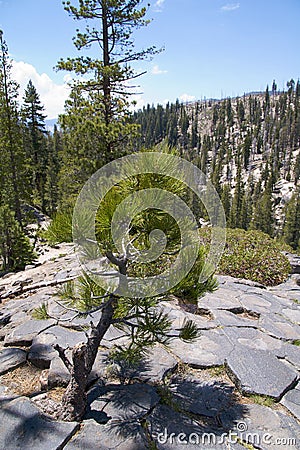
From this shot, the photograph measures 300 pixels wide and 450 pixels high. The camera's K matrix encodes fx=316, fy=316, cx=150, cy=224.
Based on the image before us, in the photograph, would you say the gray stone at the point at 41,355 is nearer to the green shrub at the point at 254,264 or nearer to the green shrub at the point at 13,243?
the green shrub at the point at 254,264

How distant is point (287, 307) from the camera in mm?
4715

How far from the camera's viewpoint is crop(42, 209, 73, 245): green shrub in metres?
1.85

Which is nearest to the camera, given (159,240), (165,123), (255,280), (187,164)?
(187,164)

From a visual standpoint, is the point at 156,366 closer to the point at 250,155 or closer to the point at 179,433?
the point at 179,433

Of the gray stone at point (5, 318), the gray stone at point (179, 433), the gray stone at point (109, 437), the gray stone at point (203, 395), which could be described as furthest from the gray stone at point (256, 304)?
the gray stone at point (5, 318)

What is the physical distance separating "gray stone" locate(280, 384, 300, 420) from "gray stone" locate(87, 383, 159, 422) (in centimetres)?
99

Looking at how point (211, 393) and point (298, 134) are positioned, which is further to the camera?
point (298, 134)

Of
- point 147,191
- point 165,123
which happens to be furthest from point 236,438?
point 165,123

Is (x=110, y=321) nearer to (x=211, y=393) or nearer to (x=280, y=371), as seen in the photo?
(x=211, y=393)

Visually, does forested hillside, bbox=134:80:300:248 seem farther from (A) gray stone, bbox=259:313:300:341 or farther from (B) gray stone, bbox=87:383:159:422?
(B) gray stone, bbox=87:383:159:422

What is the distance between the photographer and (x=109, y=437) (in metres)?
1.94

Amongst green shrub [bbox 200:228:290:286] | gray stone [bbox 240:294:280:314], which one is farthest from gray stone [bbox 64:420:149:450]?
green shrub [bbox 200:228:290:286]

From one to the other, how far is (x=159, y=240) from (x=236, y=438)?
134 cm

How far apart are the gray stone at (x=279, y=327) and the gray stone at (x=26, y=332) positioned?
252 centimetres
